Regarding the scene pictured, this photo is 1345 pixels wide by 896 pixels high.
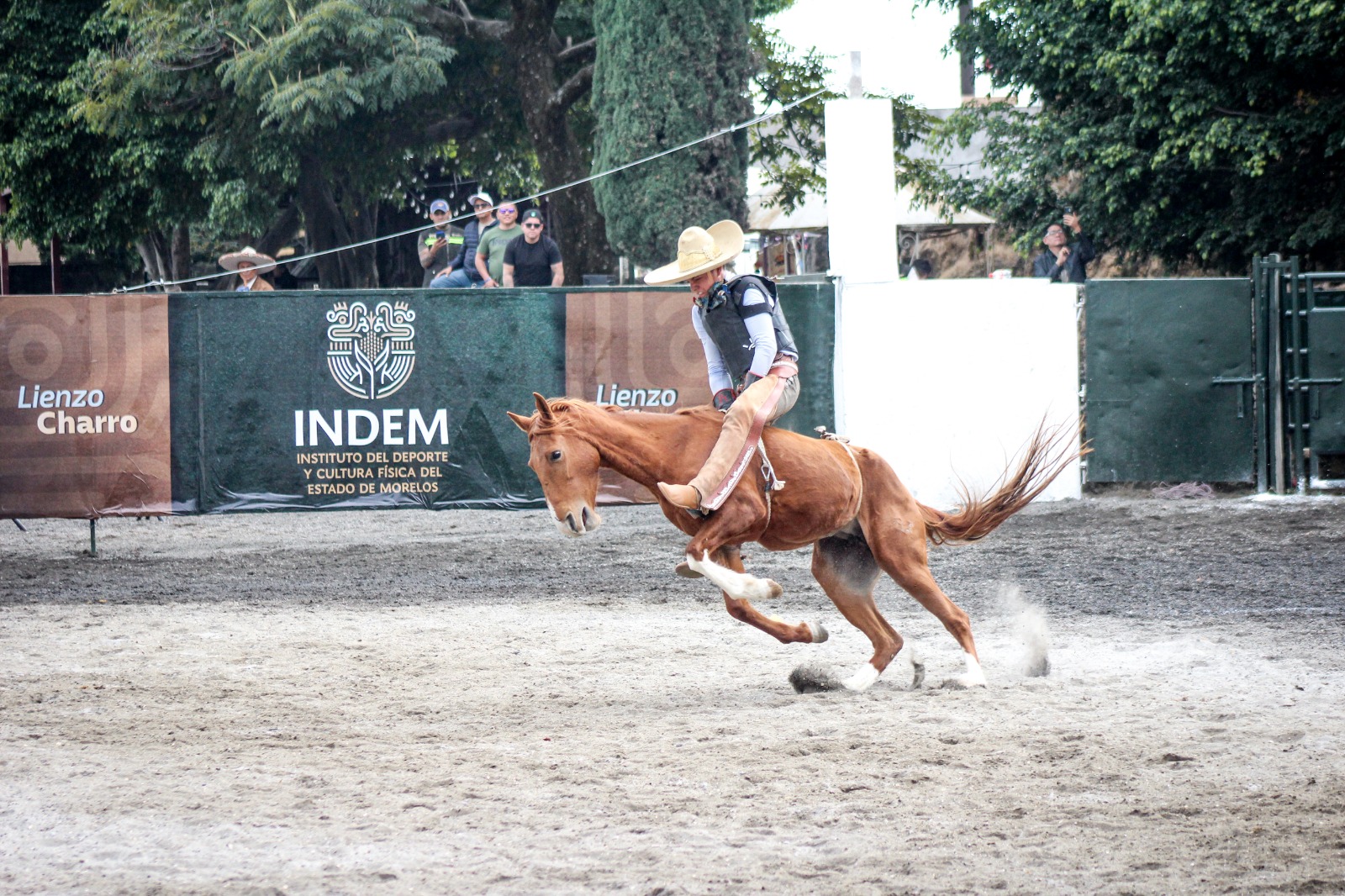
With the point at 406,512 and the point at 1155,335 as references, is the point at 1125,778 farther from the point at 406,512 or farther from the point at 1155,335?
the point at 406,512

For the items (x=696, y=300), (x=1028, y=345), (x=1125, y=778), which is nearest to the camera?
(x=1125, y=778)

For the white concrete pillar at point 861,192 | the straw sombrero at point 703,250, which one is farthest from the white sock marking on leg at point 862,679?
the white concrete pillar at point 861,192

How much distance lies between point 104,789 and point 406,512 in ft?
31.5

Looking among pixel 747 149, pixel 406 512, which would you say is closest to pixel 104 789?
pixel 406 512

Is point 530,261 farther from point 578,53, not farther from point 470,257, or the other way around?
point 578,53

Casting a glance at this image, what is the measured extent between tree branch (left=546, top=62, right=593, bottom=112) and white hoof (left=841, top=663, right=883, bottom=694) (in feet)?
51.0

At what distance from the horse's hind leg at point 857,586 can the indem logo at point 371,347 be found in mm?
5808

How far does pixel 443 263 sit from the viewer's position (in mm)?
19203

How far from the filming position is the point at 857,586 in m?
6.90

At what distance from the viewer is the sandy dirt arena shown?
13.9ft

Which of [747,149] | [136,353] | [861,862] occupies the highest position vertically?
[747,149]

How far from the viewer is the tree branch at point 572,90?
68.0 feet

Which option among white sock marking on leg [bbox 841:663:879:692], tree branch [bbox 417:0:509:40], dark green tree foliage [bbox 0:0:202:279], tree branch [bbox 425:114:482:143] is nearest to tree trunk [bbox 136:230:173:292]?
dark green tree foliage [bbox 0:0:202:279]

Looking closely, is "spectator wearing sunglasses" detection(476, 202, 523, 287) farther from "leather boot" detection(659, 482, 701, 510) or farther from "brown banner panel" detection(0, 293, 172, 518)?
"leather boot" detection(659, 482, 701, 510)
